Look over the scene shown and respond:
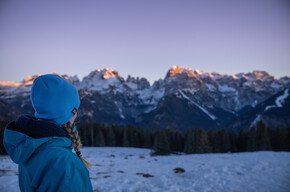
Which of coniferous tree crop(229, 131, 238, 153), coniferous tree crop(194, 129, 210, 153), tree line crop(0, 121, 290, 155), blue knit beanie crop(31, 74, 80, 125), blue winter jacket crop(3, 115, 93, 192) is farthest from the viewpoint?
coniferous tree crop(229, 131, 238, 153)

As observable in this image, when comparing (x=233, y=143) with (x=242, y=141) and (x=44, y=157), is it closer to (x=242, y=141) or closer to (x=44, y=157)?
(x=242, y=141)

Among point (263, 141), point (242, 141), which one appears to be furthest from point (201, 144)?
point (242, 141)

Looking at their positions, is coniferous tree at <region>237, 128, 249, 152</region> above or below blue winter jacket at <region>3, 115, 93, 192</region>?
below

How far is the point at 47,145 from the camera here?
1894 mm

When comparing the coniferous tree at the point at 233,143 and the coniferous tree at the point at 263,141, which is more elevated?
the coniferous tree at the point at 263,141

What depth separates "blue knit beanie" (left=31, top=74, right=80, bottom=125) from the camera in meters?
2.08

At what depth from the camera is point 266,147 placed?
45.6 meters

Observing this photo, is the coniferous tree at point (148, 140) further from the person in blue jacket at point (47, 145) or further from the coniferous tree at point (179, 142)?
the person in blue jacket at point (47, 145)

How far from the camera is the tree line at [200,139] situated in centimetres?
4538

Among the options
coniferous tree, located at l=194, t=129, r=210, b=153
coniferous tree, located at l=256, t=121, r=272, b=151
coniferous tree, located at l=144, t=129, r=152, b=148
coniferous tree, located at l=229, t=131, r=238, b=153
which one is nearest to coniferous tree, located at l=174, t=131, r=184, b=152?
coniferous tree, located at l=144, t=129, r=152, b=148

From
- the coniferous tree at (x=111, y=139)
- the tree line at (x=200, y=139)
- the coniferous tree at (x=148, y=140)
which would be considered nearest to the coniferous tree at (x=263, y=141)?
the tree line at (x=200, y=139)

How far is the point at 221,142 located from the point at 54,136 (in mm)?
58415

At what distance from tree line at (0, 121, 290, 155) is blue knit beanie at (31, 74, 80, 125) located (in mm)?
43400

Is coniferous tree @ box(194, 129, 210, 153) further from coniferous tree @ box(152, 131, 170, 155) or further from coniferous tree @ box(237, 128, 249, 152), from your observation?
coniferous tree @ box(237, 128, 249, 152)
